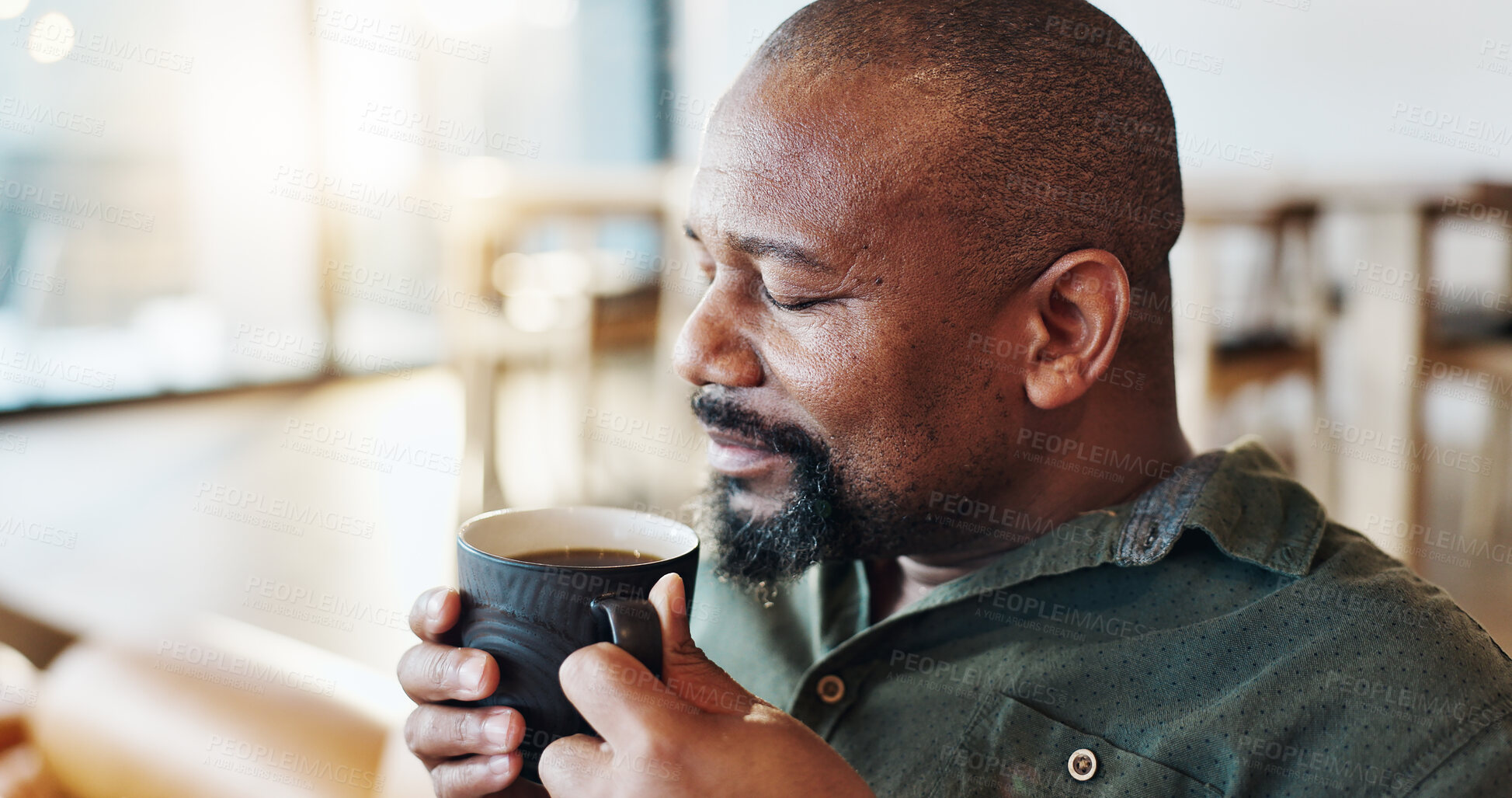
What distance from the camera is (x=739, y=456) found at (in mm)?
910

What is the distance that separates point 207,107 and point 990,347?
13.4 ft

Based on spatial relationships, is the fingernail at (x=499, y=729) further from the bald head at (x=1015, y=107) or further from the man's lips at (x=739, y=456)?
the bald head at (x=1015, y=107)

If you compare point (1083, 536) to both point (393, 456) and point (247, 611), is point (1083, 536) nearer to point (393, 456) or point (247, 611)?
point (247, 611)

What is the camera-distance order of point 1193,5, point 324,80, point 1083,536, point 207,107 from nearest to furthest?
point 1083,536, point 1193,5, point 207,107, point 324,80

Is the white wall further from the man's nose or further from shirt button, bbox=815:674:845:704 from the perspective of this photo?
shirt button, bbox=815:674:845:704

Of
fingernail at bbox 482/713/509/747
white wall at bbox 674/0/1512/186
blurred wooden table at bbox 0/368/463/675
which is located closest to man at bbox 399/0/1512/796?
fingernail at bbox 482/713/509/747

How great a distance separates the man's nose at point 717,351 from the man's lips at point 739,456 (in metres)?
0.05

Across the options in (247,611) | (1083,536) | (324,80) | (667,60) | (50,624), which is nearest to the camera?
(1083,536)

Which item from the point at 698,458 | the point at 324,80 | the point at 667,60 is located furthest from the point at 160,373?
the point at 667,60

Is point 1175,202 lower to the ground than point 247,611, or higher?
higher

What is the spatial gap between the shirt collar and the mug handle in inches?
11.7

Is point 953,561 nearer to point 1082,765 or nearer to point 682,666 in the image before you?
point 1082,765

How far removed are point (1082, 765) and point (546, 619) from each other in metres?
0.39

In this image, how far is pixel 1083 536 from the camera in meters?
0.86
